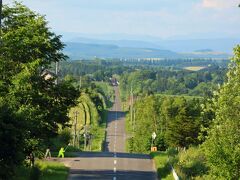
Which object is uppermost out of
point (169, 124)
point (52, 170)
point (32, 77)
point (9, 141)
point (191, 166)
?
point (32, 77)

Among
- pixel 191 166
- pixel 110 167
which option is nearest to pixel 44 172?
pixel 110 167

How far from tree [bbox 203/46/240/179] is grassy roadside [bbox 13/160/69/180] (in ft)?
26.6

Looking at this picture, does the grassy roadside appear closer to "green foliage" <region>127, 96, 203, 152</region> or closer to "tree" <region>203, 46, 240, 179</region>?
"tree" <region>203, 46, 240, 179</region>

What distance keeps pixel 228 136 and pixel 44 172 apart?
34.4 feet

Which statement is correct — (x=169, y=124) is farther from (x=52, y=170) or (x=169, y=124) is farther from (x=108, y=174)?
(x=52, y=170)

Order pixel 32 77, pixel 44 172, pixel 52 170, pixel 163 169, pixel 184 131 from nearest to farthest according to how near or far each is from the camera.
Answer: pixel 32 77 < pixel 44 172 < pixel 52 170 < pixel 163 169 < pixel 184 131

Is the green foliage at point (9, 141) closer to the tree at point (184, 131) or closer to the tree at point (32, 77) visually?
the tree at point (32, 77)

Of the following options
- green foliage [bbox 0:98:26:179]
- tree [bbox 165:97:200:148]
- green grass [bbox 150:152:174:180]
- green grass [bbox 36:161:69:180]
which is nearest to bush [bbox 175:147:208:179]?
green grass [bbox 150:152:174:180]

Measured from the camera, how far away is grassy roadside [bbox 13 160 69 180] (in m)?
25.3

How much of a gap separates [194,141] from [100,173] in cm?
2898

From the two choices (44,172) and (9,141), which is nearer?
(9,141)

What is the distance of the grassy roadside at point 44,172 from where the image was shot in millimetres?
25266

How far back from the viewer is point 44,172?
94.7 ft

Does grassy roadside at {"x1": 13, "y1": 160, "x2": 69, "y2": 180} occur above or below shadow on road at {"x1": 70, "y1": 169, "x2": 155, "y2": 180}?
above
